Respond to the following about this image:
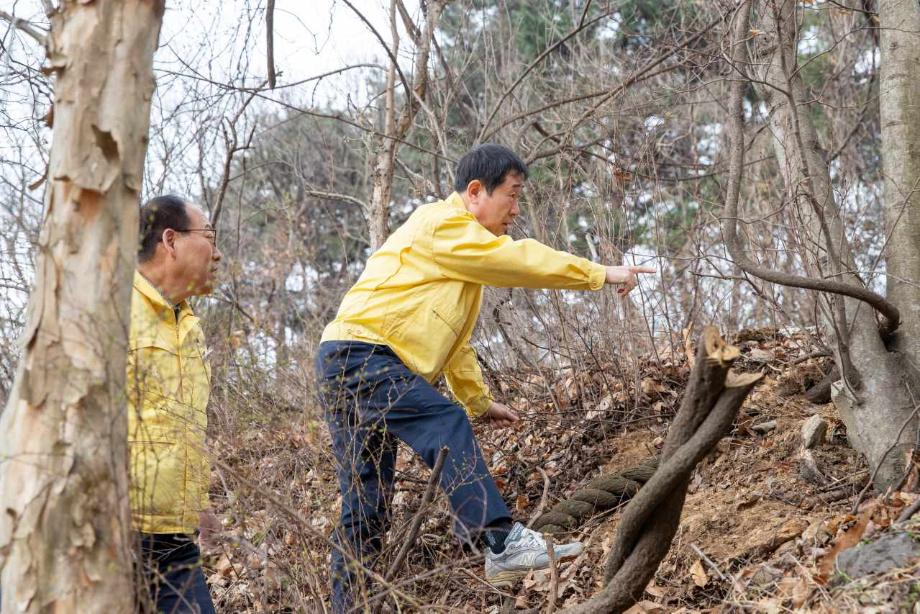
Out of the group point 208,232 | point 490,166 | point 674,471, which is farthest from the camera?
point 490,166

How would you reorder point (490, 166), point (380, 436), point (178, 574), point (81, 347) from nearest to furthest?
1. point (81, 347)
2. point (178, 574)
3. point (380, 436)
4. point (490, 166)

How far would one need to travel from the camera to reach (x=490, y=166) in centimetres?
431

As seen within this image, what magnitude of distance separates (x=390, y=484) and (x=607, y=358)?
1871 millimetres

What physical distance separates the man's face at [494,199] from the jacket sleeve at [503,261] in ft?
0.87

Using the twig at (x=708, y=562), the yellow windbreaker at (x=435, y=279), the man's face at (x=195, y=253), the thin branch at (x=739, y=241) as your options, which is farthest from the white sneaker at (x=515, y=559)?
the man's face at (x=195, y=253)

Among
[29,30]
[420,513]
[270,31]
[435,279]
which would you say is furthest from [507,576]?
[270,31]

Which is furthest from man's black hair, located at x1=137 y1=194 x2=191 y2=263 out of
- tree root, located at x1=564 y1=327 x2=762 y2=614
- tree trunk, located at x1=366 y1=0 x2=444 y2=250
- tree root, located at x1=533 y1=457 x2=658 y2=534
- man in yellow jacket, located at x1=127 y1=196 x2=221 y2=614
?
tree trunk, located at x1=366 y1=0 x2=444 y2=250

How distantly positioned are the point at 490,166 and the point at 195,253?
4.61ft

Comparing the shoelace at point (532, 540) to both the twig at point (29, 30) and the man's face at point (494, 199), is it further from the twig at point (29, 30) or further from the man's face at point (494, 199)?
the twig at point (29, 30)

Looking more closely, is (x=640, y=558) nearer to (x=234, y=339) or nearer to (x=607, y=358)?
(x=607, y=358)

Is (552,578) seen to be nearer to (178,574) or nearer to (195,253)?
(178,574)

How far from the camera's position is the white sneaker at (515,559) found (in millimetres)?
3867

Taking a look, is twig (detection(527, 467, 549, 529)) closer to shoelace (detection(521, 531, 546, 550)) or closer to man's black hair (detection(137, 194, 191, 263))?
shoelace (detection(521, 531, 546, 550))

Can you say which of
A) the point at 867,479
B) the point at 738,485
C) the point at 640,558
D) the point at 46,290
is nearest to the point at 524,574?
the point at 640,558
